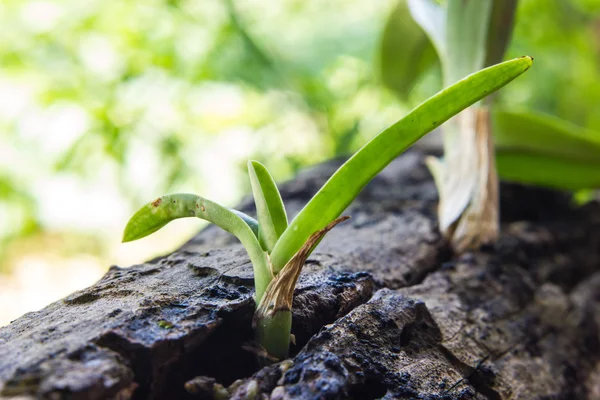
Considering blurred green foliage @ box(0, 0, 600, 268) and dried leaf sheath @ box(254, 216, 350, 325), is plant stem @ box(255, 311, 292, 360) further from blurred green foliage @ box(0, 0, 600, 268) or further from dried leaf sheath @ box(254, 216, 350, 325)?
blurred green foliage @ box(0, 0, 600, 268)

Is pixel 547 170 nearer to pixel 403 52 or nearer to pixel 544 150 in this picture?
pixel 544 150

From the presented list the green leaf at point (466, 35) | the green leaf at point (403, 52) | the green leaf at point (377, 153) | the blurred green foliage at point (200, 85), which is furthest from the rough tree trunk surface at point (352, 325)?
the blurred green foliage at point (200, 85)

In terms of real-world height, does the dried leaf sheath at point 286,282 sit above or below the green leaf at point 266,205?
below

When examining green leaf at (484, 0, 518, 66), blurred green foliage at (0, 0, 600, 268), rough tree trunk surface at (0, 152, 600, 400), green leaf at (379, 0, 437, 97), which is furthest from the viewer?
blurred green foliage at (0, 0, 600, 268)

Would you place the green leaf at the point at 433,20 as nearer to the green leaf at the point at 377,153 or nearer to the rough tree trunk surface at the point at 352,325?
the rough tree trunk surface at the point at 352,325

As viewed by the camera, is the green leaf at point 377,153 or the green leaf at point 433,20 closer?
the green leaf at point 377,153

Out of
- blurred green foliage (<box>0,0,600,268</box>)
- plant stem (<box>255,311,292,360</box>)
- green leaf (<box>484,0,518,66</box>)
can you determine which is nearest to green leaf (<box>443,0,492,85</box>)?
green leaf (<box>484,0,518,66</box>)
